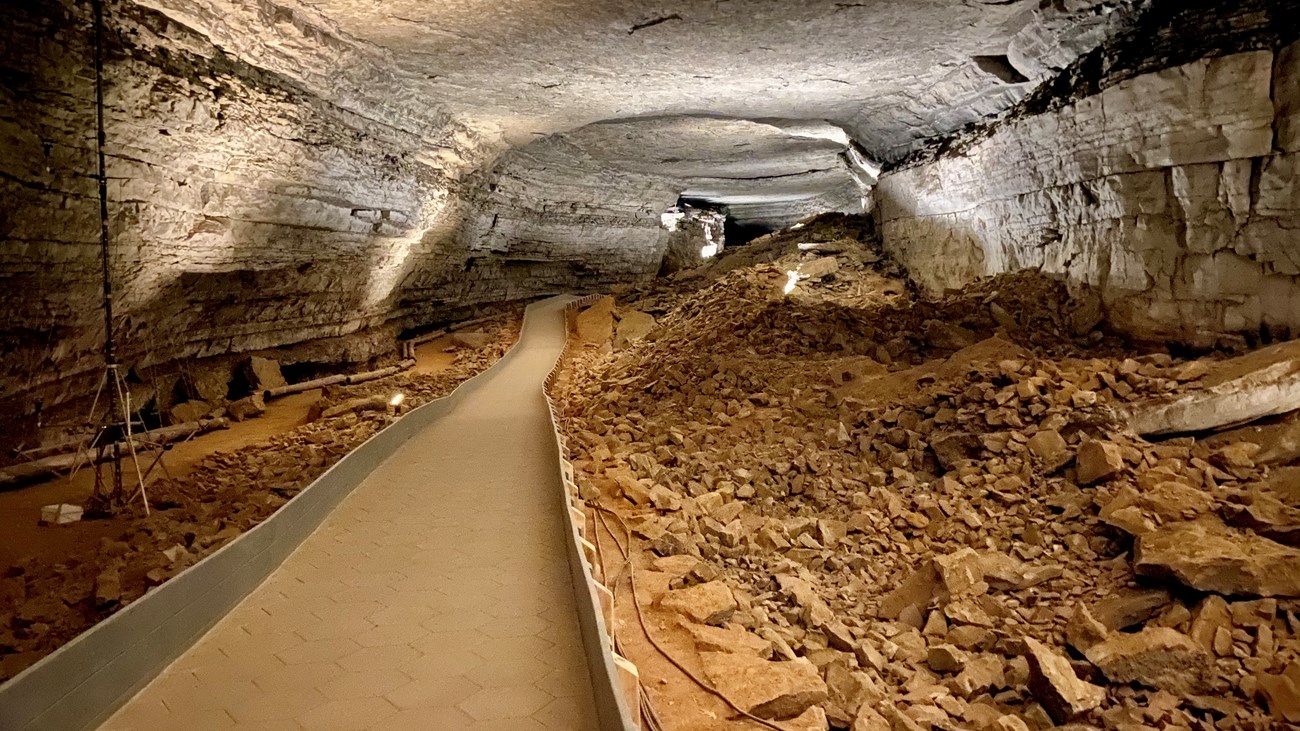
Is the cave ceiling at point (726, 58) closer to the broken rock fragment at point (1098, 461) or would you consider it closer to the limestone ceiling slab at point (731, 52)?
the limestone ceiling slab at point (731, 52)

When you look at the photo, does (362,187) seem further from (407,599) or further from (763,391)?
(407,599)

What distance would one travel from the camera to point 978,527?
6.86 metres

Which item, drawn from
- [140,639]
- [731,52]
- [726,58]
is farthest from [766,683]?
[726,58]

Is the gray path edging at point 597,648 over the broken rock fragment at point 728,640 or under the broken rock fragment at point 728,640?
over

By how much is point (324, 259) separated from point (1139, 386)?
13886 millimetres

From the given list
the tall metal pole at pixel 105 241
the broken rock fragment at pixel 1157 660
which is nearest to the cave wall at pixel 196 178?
the tall metal pole at pixel 105 241

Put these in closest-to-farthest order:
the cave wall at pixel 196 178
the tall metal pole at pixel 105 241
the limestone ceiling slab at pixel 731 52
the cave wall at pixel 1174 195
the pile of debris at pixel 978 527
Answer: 1. the pile of debris at pixel 978 527
2. the tall metal pole at pixel 105 241
3. the cave wall at pixel 1174 195
4. the cave wall at pixel 196 178
5. the limestone ceiling slab at pixel 731 52

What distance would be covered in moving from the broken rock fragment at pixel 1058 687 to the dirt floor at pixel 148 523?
6.45 m

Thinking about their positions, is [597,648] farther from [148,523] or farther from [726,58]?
[726,58]

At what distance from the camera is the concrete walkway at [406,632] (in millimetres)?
3742

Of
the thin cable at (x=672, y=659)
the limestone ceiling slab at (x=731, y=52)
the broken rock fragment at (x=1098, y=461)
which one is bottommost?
the thin cable at (x=672, y=659)

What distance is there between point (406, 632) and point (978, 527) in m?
Result: 5.31

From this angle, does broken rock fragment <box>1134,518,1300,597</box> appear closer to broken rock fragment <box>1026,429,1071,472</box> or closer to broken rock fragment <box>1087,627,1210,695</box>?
broken rock fragment <box>1087,627,1210,695</box>

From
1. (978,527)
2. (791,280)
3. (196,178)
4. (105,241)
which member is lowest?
(978,527)
